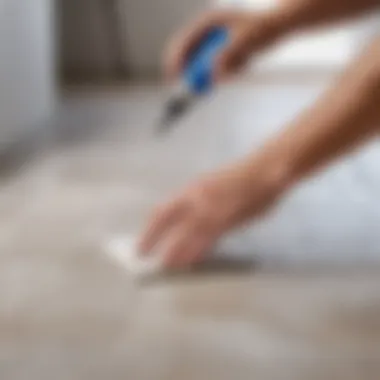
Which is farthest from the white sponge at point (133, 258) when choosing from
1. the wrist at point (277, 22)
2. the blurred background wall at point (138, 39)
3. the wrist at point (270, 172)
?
the blurred background wall at point (138, 39)

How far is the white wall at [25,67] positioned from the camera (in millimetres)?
1544

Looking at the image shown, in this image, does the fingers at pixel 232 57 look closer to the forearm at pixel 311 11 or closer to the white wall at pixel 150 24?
the forearm at pixel 311 11

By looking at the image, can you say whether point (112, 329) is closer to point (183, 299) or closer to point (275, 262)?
point (183, 299)

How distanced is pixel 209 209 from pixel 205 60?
21cm

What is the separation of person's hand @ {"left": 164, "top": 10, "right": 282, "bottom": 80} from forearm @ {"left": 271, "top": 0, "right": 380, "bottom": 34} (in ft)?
0.03

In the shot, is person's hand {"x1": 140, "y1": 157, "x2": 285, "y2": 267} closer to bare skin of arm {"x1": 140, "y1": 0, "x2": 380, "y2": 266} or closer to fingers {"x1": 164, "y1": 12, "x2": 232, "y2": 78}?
bare skin of arm {"x1": 140, "y1": 0, "x2": 380, "y2": 266}

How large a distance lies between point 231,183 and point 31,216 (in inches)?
13.7

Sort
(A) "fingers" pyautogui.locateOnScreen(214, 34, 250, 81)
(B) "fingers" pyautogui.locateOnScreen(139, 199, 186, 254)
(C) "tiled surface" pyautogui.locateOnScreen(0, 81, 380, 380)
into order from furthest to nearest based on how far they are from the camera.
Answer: (A) "fingers" pyautogui.locateOnScreen(214, 34, 250, 81) < (B) "fingers" pyautogui.locateOnScreen(139, 199, 186, 254) < (C) "tiled surface" pyautogui.locateOnScreen(0, 81, 380, 380)

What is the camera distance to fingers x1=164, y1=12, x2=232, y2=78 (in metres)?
0.96

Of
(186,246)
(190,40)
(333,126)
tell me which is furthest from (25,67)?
(333,126)

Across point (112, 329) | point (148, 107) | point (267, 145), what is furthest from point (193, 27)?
point (148, 107)

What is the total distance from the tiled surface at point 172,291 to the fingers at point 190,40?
6.6 inches

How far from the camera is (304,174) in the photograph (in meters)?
0.77

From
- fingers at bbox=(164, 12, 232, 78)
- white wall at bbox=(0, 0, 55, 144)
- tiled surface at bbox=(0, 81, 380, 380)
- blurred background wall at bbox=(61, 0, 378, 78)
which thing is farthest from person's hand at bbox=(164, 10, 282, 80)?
blurred background wall at bbox=(61, 0, 378, 78)
